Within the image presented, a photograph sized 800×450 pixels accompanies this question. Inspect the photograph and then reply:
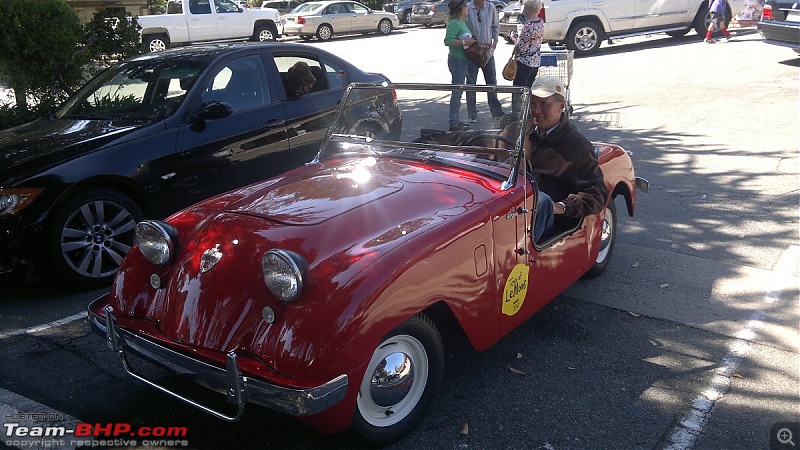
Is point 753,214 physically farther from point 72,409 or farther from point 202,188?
point 72,409

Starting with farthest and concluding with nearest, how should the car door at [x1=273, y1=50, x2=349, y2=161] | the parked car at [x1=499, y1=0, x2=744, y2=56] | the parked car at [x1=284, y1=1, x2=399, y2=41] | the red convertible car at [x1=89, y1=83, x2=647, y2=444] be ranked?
1. the parked car at [x1=284, y1=1, x2=399, y2=41]
2. the parked car at [x1=499, y1=0, x2=744, y2=56]
3. the car door at [x1=273, y1=50, x2=349, y2=161]
4. the red convertible car at [x1=89, y1=83, x2=647, y2=444]

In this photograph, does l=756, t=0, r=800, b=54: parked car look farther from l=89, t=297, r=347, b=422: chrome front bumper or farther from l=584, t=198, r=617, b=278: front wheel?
l=89, t=297, r=347, b=422: chrome front bumper

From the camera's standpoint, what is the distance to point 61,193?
4945 mm

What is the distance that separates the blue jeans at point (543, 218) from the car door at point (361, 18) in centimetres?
2194

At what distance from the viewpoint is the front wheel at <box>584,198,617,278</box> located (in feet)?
17.1

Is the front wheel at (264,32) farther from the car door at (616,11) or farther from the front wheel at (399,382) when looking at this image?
the front wheel at (399,382)

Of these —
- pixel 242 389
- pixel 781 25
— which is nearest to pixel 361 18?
pixel 781 25

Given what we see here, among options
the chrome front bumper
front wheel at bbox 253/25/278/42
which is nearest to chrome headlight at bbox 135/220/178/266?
the chrome front bumper

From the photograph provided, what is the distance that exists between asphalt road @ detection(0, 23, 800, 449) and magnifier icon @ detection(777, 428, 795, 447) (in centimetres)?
2

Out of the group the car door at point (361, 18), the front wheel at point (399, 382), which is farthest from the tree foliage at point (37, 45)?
the car door at point (361, 18)

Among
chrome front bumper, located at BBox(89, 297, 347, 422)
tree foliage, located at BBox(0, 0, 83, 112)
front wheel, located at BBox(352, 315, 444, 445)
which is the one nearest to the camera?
chrome front bumper, located at BBox(89, 297, 347, 422)

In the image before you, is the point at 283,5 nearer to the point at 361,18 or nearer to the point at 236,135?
the point at 361,18

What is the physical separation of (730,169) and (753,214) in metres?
1.40

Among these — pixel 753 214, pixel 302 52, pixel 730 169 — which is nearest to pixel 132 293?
pixel 302 52
